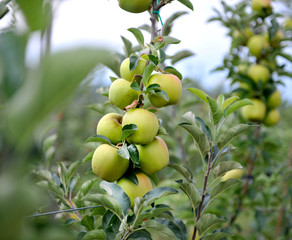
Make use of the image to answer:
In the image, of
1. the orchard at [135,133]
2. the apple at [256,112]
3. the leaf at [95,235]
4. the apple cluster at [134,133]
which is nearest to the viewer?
the orchard at [135,133]

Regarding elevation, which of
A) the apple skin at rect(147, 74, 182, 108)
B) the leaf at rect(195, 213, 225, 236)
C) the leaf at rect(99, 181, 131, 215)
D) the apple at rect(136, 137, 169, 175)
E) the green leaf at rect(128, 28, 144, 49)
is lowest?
the leaf at rect(195, 213, 225, 236)

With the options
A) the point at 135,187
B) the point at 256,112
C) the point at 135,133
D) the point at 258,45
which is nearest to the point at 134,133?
the point at 135,133

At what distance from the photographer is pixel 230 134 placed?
702mm

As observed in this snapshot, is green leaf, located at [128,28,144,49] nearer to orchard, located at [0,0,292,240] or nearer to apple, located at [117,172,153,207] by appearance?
orchard, located at [0,0,292,240]

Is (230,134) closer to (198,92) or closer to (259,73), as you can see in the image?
(198,92)

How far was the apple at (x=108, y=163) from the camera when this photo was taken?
0.65 metres

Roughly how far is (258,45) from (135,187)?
4.01ft

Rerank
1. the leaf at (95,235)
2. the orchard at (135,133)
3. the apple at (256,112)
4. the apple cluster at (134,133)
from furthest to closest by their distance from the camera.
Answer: the apple at (256,112), the apple cluster at (134,133), the leaf at (95,235), the orchard at (135,133)

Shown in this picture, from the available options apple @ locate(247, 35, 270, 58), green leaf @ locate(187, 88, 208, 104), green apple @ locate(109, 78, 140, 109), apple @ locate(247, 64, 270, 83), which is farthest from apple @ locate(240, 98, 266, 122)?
green apple @ locate(109, 78, 140, 109)

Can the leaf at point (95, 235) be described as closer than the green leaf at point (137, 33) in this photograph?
Yes

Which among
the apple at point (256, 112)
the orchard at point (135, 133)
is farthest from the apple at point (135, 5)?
the apple at point (256, 112)

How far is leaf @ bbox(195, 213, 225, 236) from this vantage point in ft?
2.14

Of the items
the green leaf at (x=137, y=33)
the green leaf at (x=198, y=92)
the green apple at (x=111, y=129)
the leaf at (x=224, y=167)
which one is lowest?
the leaf at (x=224, y=167)

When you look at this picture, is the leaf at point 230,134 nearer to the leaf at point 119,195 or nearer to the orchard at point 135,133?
the orchard at point 135,133
